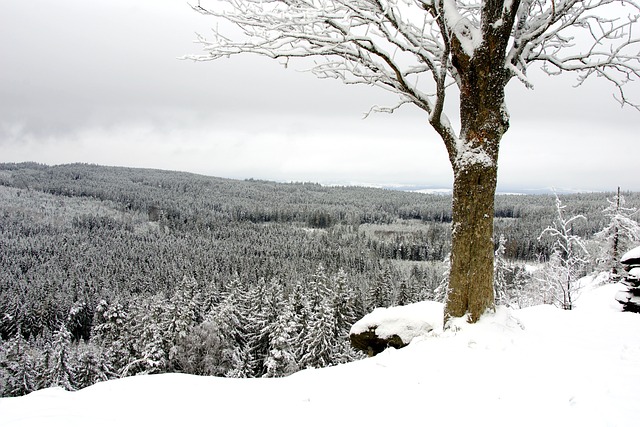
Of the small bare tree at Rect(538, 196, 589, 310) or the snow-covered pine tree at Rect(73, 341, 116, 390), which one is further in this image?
the snow-covered pine tree at Rect(73, 341, 116, 390)

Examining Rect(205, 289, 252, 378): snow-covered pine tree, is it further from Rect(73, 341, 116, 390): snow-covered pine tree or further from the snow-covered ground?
the snow-covered ground

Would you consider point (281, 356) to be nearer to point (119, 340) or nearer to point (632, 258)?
point (119, 340)

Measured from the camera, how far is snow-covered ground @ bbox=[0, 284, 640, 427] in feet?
11.5

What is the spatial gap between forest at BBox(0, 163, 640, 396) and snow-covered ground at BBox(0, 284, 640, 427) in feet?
26.9

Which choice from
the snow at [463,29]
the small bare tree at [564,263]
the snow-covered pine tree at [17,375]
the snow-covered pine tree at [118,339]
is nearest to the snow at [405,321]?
the snow at [463,29]

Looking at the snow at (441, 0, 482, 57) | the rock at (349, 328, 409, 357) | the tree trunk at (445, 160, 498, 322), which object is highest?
the snow at (441, 0, 482, 57)

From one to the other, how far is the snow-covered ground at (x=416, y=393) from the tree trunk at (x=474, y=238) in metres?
0.33

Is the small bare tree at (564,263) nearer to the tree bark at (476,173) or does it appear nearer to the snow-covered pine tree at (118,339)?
the tree bark at (476,173)

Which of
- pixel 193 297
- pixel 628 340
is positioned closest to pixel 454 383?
pixel 628 340

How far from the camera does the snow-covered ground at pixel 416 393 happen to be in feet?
11.5

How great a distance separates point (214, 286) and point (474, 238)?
5181 cm

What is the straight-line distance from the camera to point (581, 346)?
5527 millimetres

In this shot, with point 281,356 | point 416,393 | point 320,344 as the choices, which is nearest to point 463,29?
point 416,393

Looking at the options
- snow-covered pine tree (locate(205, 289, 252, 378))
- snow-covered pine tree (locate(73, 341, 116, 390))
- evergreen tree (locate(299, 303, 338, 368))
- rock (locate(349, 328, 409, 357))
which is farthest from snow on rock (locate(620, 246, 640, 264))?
snow-covered pine tree (locate(73, 341, 116, 390))
